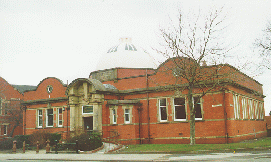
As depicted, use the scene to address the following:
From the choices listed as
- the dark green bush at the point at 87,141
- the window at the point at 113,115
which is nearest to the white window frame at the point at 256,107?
the window at the point at 113,115

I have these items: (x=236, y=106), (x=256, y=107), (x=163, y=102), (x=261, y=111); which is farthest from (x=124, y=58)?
(x=261, y=111)

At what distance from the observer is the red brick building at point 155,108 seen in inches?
997

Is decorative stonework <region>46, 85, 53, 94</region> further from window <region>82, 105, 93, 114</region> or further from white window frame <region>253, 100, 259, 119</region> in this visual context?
white window frame <region>253, 100, 259, 119</region>

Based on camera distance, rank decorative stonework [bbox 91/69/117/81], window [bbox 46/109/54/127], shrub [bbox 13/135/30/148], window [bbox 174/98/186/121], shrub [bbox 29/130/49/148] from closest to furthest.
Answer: window [bbox 174/98/186/121] → shrub [bbox 29/130/49/148] → shrub [bbox 13/135/30/148] → decorative stonework [bbox 91/69/117/81] → window [bbox 46/109/54/127]

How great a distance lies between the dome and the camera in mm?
34531

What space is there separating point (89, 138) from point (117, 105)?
6.42 metres

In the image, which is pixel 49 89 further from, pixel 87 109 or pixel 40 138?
pixel 40 138

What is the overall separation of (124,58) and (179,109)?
33.7 ft

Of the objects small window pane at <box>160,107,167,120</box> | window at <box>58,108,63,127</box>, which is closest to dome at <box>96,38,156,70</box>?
window at <box>58,108,63,127</box>

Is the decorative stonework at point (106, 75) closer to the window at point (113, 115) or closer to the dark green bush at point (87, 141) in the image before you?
the window at point (113, 115)

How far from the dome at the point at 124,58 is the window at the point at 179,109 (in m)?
8.68

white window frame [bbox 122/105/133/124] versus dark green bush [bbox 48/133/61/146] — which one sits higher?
white window frame [bbox 122/105/133/124]

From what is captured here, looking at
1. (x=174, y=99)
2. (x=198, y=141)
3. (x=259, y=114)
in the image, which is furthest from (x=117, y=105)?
(x=259, y=114)

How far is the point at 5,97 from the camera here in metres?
47.8
